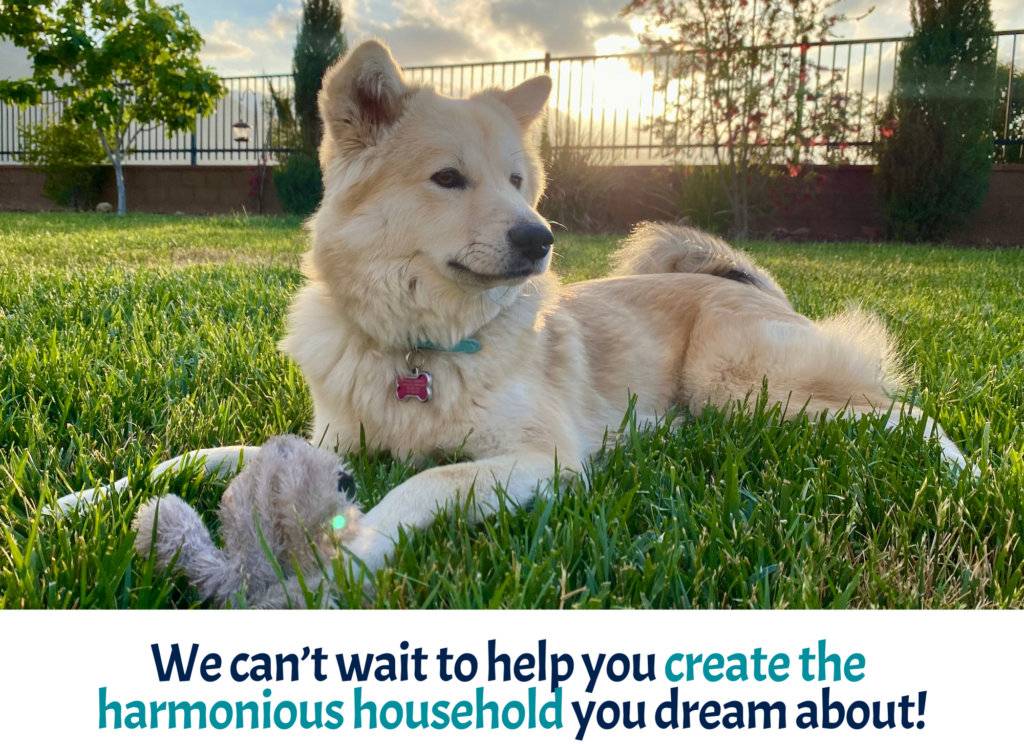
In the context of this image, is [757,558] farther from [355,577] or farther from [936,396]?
[936,396]

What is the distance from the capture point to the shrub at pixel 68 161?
18703 mm

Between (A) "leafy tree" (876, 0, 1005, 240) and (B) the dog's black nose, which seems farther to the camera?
(A) "leafy tree" (876, 0, 1005, 240)

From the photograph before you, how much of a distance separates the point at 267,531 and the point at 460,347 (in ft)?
3.03

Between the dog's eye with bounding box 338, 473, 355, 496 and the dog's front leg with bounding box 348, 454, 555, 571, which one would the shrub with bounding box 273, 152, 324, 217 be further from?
A: the dog's eye with bounding box 338, 473, 355, 496

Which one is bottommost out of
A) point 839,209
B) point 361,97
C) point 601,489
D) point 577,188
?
point 601,489

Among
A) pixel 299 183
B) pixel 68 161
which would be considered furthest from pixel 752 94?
pixel 68 161

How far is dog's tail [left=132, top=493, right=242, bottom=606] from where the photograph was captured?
4.24 ft

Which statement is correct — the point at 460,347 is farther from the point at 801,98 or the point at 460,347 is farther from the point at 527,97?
the point at 801,98

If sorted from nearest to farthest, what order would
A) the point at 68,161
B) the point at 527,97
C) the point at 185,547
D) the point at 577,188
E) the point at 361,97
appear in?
the point at 185,547 < the point at 361,97 < the point at 527,97 < the point at 577,188 < the point at 68,161

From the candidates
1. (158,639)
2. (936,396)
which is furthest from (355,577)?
(936,396)

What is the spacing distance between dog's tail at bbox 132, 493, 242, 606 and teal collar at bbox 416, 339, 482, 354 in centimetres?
90

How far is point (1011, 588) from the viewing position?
134 centimetres

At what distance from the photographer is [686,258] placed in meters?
3.49

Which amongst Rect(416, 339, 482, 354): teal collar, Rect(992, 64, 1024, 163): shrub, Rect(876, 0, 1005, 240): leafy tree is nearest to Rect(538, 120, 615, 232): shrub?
Rect(876, 0, 1005, 240): leafy tree
